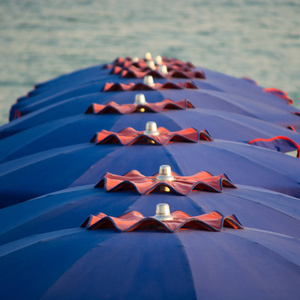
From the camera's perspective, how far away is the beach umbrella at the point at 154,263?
3471 millimetres

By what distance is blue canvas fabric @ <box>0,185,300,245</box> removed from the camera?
464 cm

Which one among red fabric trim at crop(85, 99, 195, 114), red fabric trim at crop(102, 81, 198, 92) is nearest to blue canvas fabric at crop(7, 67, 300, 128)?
red fabric trim at crop(102, 81, 198, 92)

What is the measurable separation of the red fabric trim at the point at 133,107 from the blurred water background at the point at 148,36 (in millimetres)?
8389

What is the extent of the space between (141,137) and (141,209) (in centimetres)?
163

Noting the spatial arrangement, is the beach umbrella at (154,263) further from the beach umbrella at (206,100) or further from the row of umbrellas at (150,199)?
the beach umbrella at (206,100)

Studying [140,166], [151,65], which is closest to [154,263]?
[140,166]

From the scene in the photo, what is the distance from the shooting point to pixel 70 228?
14.6ft

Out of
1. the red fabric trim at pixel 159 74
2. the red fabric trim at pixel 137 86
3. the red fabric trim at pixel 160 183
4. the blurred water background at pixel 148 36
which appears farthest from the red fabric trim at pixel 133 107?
the blurred water background at pixel 148 36

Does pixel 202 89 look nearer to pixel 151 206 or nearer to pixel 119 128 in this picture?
pixel 119 128

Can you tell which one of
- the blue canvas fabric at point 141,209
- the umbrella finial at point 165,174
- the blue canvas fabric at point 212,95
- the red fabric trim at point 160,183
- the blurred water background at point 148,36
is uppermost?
the umbrella finial at point 165,174

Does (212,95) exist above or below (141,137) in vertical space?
below

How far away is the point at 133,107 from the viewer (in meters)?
7.30

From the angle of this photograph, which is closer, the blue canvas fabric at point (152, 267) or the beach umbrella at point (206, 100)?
the blue canvas fabric at point (152, 267)

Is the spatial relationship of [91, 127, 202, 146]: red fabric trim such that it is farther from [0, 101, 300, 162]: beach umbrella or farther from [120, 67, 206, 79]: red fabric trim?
[120, 67, 206, 79]: red fabric trim
